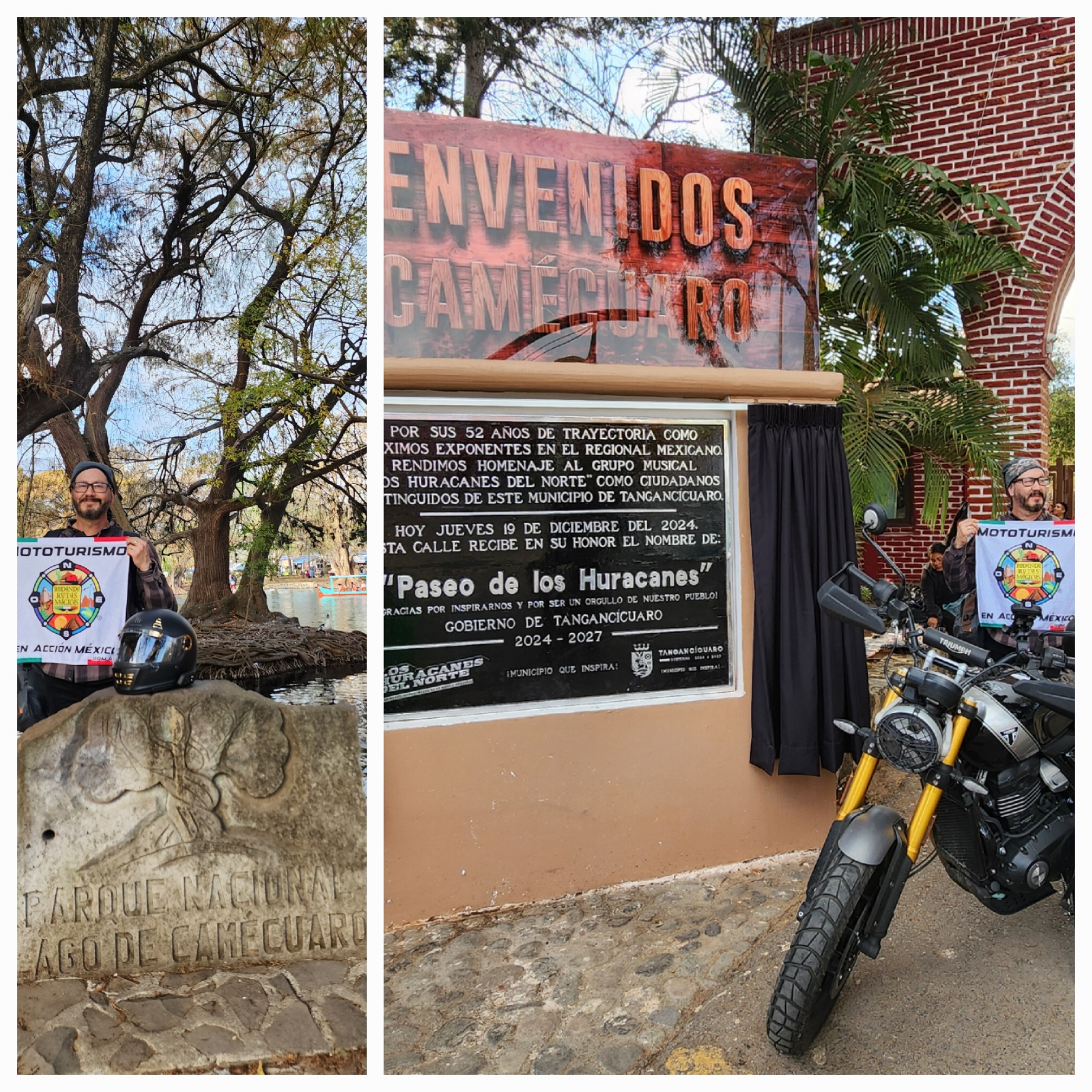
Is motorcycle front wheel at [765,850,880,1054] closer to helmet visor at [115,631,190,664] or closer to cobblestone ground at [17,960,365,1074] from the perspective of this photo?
cobblestone ground at [17,960,365,1074]

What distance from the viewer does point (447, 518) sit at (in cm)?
312

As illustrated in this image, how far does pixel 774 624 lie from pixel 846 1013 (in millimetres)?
1468

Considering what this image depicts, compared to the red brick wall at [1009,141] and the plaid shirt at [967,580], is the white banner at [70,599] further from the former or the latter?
the red brick wall at [1009,141]

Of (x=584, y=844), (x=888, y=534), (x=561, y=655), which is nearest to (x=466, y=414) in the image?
(x=561, y=655)

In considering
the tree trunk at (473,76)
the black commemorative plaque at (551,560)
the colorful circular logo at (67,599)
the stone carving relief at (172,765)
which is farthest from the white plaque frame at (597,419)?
the tree trunk at (473,76)

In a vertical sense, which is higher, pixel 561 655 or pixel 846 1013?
pixel 561 655

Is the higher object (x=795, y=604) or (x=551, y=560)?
(x=551, y=560)

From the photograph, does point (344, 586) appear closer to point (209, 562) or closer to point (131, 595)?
point (209, 562)

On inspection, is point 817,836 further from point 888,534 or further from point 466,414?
point 888,534

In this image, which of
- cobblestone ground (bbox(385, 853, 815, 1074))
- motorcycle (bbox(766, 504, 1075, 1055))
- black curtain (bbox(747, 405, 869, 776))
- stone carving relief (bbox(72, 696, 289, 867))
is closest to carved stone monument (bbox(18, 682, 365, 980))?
stone carving relief (bbox(72, 696, 289, 867))

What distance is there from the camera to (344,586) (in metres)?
2.73

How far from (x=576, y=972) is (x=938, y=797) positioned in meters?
1.29

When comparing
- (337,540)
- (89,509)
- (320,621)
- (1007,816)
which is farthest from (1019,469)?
(89,509)

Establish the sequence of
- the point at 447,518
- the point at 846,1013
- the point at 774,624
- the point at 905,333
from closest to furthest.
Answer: the point at 846,1013 → the point at 447,518 → the point at 774,624 → the point at 905,333
